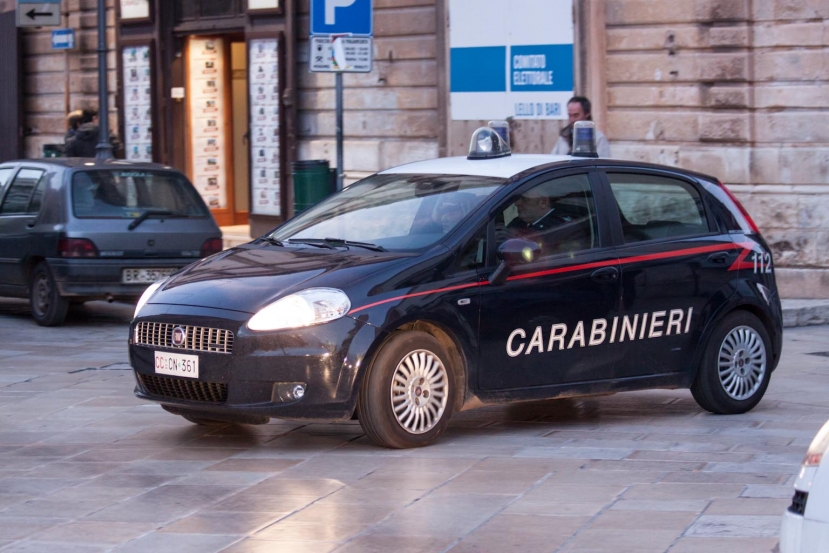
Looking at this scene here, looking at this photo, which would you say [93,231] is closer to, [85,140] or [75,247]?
[75,247]

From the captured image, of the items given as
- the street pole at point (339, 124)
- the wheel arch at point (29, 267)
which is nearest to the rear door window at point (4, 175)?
the wheel arch at point (29, 267)

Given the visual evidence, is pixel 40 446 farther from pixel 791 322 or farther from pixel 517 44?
pixel 517 44

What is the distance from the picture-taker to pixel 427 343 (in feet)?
24.4

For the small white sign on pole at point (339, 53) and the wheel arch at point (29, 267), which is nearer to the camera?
the small white sign on pole at point (339, 53)

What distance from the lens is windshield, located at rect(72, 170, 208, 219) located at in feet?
43.5

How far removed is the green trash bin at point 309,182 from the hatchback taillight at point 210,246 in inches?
61.8

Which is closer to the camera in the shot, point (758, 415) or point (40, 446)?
point (40, 446)

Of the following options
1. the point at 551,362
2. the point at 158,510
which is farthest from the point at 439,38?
the point at 158,510

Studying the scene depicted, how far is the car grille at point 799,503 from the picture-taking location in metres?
3.96

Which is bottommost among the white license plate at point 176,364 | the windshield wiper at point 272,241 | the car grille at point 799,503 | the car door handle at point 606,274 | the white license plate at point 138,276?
the white license plate at point 138,276

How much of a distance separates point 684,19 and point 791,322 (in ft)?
12.1

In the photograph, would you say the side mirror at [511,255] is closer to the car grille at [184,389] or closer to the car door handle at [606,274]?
the car door handle at [606,274]

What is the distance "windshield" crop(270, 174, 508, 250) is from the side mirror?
0.98 ft

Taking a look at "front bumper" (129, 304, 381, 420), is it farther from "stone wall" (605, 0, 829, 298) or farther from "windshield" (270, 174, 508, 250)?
"stone wall" (605, 0, 829, 298)
